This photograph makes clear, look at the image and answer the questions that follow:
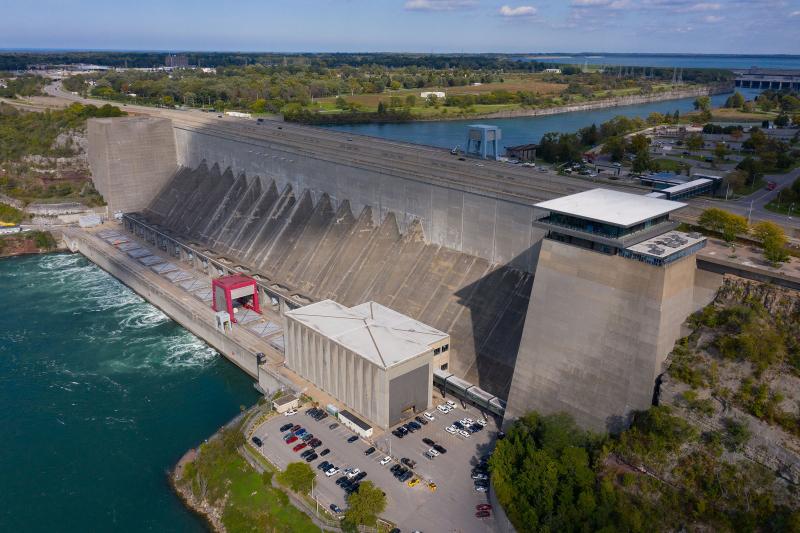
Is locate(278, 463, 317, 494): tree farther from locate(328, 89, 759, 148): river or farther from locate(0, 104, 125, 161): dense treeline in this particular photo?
locate(328, 89, 759, 148): river

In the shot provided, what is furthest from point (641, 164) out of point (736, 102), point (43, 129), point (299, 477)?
point (736, 102)

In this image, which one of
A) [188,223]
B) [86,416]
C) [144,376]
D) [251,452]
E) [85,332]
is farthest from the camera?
[188,223]

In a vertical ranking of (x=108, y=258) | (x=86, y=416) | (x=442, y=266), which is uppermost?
(x=442, y=266)

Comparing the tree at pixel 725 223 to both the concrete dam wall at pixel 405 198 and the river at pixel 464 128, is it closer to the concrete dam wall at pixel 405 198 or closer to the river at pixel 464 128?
the concrete dam wall at pixel 405 198

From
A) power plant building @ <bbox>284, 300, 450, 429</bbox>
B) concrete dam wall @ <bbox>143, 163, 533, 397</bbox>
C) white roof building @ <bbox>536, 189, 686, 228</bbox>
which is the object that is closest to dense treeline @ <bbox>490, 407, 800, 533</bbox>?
power plant building @ <bbox>284, 300, 450, 429</bbox>

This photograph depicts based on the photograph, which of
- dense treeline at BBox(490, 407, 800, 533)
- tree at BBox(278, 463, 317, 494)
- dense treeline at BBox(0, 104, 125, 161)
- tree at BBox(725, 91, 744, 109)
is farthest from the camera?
tree at BBox(725, 91, 744, 109)

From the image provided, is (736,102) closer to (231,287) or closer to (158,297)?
(231,287)

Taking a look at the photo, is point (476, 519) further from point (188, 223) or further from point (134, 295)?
point (188, 223)

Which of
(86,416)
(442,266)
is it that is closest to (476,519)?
(442,266)
